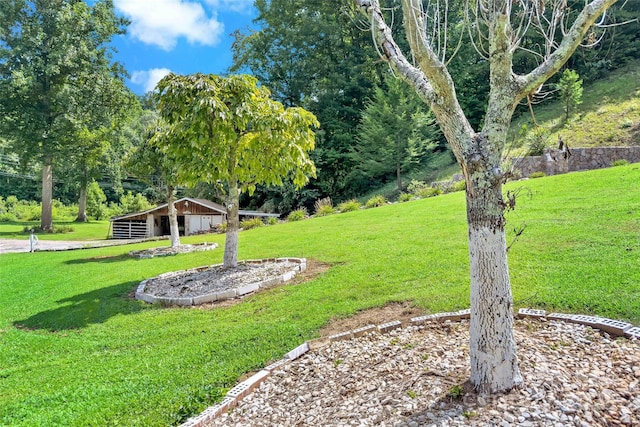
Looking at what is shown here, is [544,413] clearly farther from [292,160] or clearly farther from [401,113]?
[401,113]

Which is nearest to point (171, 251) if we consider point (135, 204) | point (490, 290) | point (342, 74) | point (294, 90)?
point (490, 290)

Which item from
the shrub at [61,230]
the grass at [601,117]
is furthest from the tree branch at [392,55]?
the shrub at [61,230]

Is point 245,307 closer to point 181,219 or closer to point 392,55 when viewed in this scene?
point 392,55

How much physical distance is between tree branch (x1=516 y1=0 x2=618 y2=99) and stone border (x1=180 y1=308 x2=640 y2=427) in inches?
89.3

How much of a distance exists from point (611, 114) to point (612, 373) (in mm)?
21556

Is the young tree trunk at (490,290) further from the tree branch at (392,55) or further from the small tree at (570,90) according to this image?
the small tree at (570,90)

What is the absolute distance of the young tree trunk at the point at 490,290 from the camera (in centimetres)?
229

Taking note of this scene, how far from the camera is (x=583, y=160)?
50.2 feet

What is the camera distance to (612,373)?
2443mm

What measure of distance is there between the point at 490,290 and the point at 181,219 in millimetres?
27026

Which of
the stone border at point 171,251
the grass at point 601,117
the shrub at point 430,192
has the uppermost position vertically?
the grass at point 601,117

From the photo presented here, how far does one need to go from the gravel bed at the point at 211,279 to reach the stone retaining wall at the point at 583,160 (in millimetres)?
12046

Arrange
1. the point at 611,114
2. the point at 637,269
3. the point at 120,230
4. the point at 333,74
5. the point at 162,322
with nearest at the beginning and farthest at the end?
the point at 637,269 < the point at 162,322 < the point at 611,114 < the point at 120,230 < the point at 333,74

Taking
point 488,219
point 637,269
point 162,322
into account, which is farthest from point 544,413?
point 162,322
